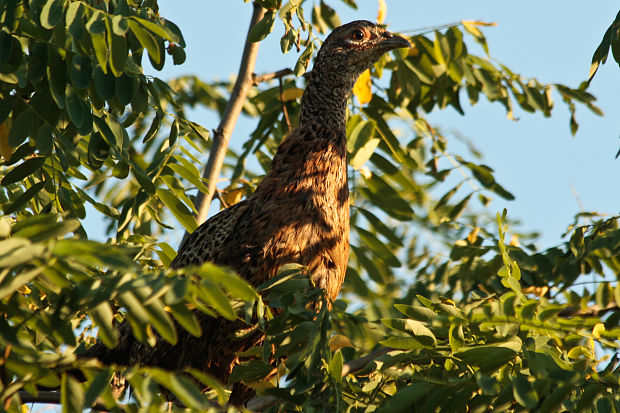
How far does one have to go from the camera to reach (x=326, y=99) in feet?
15.0

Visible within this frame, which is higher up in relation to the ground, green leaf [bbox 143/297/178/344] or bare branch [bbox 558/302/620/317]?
bare branch [bbox 558/302/620/317]

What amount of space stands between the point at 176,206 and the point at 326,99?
1.28 metres

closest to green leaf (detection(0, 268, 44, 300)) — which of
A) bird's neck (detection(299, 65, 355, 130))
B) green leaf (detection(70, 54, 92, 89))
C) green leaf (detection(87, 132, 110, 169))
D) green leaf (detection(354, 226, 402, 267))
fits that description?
green leaf (detection(70, 54, 92, 89))

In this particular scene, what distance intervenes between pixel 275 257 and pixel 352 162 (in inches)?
40.8

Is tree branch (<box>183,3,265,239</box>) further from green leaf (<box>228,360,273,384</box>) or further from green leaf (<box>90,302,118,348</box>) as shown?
green leaf (<box>90,302,118,348</box>)

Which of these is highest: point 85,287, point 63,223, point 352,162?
point 352,162

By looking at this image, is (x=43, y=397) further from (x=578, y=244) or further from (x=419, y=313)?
(x=578, y=244)

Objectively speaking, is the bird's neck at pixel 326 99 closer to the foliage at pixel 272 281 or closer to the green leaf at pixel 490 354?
the foliage at pixel 272 281

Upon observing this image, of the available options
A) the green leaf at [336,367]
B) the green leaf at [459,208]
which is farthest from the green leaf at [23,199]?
the green leaf at [459,208]

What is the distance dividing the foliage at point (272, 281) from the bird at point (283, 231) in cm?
24

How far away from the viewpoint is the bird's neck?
450 centimetres

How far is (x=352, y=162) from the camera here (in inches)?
179

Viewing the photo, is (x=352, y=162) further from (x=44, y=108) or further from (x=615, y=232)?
(x=44, y=108)

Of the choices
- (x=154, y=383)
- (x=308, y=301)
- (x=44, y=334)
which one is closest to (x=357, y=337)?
(x=308, y=301)
